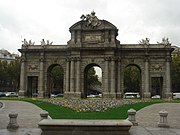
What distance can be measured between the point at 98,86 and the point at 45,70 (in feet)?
202

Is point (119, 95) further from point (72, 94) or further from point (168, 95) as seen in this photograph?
point (168, 95)

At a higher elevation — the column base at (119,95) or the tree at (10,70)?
the tree at (10,70)

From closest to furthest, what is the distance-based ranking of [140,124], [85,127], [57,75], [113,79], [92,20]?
[85,127] < [140,124] < [113,79] < [92,20] < [57,75]

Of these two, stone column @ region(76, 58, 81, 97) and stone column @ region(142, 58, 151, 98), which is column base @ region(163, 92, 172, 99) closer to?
stone column @ region(142, 58, 151, 98)

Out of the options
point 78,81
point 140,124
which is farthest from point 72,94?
point 140,124

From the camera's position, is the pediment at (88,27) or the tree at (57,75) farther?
the tree at (57,75)

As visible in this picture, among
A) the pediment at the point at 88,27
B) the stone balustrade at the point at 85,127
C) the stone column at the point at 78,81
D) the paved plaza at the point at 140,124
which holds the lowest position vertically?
the paved plaza at the point at 140,124

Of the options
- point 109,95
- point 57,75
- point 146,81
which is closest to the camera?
point 109,95

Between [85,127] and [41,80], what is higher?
[41,80]

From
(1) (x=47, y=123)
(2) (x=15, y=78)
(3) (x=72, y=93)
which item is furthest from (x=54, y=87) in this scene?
(1) (x=47, y=123)

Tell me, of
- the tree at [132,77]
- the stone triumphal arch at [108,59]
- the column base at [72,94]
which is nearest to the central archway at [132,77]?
the tree at [132,77]

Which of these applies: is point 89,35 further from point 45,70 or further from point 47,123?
point 47,123

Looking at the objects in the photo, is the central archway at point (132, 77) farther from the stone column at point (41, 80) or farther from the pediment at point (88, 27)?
the stone column at point (41, 80)

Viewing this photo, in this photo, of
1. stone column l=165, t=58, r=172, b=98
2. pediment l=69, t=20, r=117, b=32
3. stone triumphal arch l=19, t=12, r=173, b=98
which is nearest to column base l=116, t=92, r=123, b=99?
stone triumphal arch l=19, t=12, r=173, b=98
